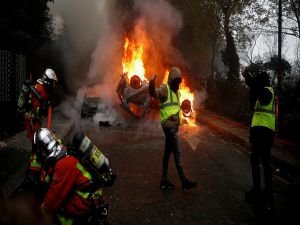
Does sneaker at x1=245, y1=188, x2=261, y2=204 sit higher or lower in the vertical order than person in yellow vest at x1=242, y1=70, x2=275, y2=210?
lower

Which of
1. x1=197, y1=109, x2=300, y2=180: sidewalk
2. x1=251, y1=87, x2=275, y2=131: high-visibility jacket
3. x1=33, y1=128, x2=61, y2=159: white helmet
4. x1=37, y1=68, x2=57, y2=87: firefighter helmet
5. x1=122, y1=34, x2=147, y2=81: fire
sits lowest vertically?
x1=197, y1=109, x2=300, y2=180: sidewalk

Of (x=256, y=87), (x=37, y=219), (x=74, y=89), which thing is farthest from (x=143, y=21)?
(x=37, y=219)

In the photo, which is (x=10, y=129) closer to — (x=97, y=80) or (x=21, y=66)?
(x=21, y=66)

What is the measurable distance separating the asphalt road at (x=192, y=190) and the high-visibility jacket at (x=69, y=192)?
1.83 meters

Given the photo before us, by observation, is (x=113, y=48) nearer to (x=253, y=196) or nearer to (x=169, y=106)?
(x=169, y=106)

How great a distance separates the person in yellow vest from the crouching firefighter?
3.19 m

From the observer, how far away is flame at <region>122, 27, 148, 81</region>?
58.4ft

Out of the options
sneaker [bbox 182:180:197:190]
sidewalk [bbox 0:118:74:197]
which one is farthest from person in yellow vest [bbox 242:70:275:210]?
sidewalk [bbox 0:118:74:197]

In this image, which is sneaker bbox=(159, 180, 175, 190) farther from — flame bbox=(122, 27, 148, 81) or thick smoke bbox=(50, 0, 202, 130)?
flame bbox=(122, 27, 148, 81)

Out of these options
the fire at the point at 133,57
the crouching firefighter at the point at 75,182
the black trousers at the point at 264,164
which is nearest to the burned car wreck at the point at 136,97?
the fire at the point at 133,57

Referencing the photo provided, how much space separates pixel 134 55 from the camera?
1877 centimetres

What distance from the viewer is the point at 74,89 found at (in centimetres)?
2555

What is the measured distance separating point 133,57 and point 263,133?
1347 centimetres

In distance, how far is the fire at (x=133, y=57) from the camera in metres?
17.8
